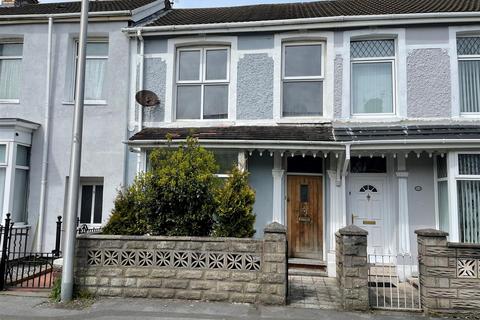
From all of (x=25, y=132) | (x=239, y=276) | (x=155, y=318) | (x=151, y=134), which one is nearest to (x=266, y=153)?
(x=151, y=134)

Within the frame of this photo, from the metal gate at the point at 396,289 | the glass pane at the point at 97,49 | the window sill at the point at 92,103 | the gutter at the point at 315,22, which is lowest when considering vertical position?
the metal gate at the point at 396,289

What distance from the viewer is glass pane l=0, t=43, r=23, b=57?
10.6 m

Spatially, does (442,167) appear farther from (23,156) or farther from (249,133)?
(23,156)

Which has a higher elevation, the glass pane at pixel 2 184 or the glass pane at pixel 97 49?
the glass pane at pixel 97 49

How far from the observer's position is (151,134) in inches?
363

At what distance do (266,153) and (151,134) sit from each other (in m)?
2.85

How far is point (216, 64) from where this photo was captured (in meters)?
10.0

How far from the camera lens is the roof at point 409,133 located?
805 centimetres

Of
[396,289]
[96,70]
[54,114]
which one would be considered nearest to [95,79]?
[96,70]

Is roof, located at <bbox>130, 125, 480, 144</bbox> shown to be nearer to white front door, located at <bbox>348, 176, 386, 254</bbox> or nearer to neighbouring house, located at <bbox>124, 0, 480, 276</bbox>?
neighbouring house, located at <bbox>124, 0, 480, 276</bbox>

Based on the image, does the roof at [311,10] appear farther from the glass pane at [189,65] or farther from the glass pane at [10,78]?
the glass pane at [10,78]

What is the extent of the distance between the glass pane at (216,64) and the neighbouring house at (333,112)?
3cm

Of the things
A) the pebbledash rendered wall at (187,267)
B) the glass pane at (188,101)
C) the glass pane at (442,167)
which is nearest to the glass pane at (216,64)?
the glass pane at (188,101)

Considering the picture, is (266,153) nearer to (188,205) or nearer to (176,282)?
(188,205)
